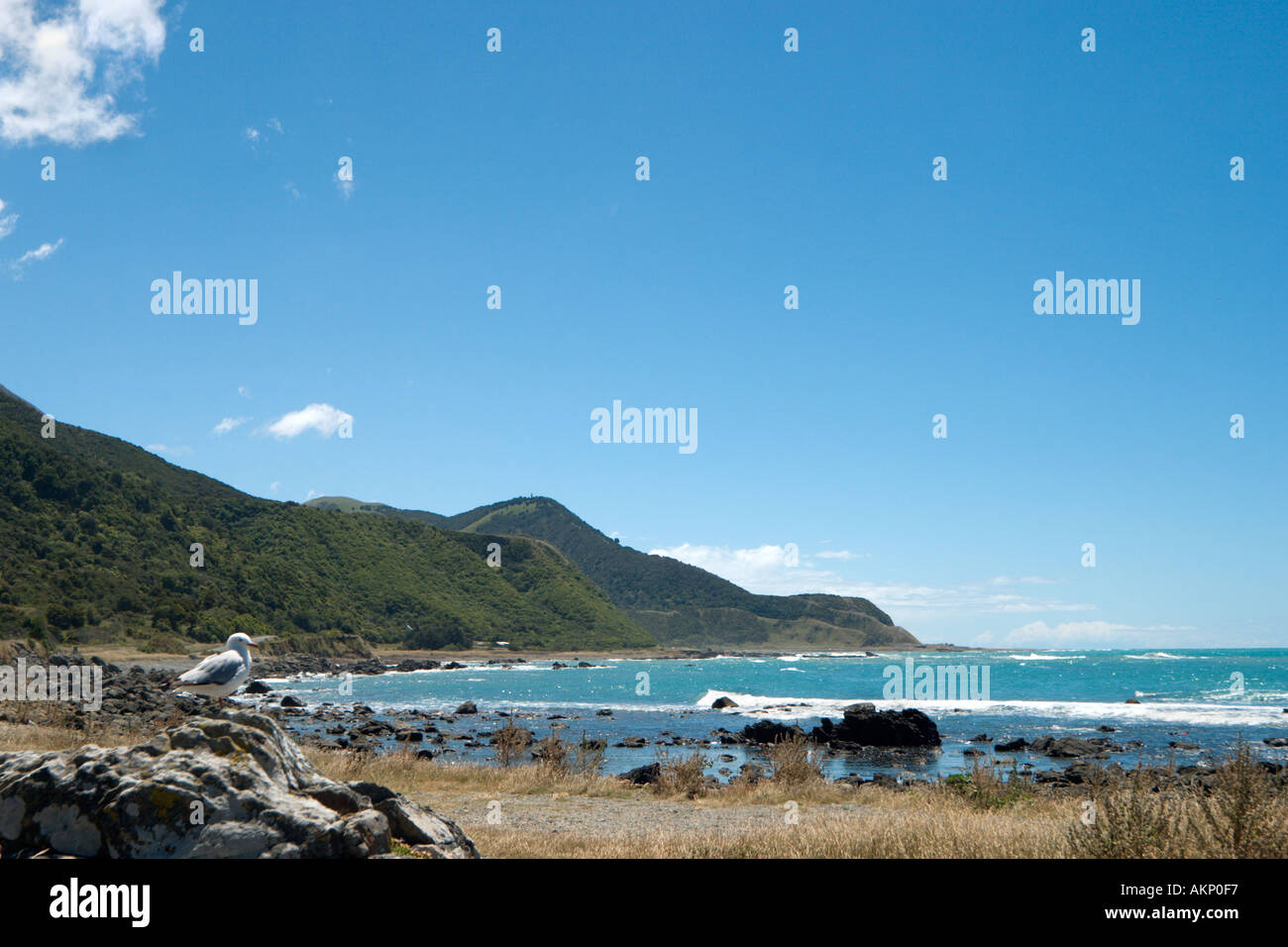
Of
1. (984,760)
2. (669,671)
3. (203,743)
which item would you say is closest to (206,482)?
(669,671)

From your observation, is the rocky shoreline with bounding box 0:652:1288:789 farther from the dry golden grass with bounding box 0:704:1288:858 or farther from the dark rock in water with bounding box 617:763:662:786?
the dry golden grass with bounding box 0:704:1288:858

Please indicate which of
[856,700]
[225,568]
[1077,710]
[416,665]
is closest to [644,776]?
[1077,710]

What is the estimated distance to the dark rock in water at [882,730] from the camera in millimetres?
34156

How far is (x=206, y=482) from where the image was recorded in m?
119

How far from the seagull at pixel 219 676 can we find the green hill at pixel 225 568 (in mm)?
53707

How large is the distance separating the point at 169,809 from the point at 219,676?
5.59 m

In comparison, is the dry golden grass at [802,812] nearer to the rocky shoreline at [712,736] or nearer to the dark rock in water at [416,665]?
the rocky shoreline at [712,736]

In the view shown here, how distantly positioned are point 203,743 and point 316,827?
62.5 inches

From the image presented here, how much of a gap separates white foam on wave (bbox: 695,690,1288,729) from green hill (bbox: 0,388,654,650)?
149 feet

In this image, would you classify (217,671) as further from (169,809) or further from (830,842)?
(830,842)

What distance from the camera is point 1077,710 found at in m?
51.8

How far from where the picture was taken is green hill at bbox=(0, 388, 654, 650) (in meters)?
66.8
